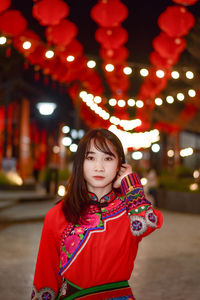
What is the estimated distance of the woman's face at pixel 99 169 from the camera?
230cm

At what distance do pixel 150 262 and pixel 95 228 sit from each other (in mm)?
5201

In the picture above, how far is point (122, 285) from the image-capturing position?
215 cm

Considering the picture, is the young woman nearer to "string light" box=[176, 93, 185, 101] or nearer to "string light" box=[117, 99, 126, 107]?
"string light" box=[176, 93, 185, 101]

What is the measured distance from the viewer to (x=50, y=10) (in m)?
10.0

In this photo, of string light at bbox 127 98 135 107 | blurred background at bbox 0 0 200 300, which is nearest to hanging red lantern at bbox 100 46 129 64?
blurred background at bbox 0 0 200 300

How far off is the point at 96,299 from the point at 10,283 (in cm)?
389

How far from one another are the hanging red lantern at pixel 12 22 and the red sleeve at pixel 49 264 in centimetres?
905

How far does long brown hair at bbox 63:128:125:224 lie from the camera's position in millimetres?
2275

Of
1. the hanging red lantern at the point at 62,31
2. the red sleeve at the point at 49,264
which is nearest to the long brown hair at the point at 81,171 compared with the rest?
the red sleeve at the point at 49,264

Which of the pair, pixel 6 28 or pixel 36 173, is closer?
pixel 6 28

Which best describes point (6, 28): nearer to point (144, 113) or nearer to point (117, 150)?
point (117, 150)

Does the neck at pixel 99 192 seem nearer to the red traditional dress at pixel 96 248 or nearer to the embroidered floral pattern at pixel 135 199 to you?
the red traditional dress at pixel 96 248

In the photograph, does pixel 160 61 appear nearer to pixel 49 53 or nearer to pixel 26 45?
pixel 49 53

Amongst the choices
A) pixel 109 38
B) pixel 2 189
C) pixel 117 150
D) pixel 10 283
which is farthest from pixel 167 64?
pixel 117 150
